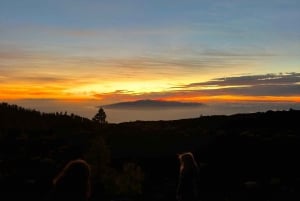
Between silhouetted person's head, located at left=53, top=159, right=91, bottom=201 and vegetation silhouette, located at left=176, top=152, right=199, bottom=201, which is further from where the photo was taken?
vegetation silhouette, located at left=176, top=152, right=199, bottom=201

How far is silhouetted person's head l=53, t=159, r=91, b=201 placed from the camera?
38.7ft

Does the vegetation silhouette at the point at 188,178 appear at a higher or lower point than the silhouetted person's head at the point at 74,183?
lower

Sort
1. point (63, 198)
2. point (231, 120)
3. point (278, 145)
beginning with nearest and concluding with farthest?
point (63, 198) → point (278, 145) → point (231, 120)

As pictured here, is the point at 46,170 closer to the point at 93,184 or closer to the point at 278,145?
the point at 93,184

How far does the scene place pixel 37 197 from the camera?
32.7 meters

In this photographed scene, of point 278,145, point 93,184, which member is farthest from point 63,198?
point 278,145

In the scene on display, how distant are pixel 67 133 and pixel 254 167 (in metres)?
30.1

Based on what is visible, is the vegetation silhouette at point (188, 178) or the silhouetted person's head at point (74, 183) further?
the vegetation silhouette at point (188, 178)

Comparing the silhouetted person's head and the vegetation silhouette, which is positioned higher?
the silhouetted person's head

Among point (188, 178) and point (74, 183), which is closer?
point (74, 183)

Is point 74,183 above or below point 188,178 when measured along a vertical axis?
above

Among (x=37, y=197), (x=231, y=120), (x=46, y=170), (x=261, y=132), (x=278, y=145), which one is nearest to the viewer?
(x=37, y=197)

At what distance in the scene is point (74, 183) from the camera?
11.9 metres

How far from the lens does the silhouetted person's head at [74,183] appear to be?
11805 millimetres
